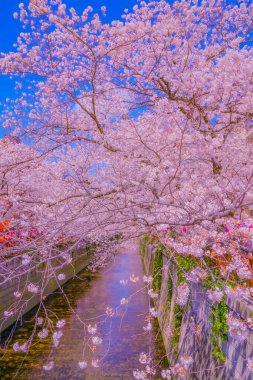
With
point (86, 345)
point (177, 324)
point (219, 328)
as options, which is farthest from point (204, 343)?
point (86, 345)

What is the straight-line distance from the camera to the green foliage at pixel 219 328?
A: 18.3 ft

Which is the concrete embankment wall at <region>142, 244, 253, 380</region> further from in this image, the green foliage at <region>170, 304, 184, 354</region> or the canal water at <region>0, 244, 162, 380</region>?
the canal water at <region>0, 244, 162, 380</region>

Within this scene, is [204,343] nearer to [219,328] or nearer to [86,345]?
[219,328]

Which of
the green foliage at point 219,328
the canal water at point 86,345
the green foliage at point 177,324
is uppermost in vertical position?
the green foliage at point 219,328

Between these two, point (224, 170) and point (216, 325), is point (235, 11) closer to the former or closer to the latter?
point (224, 170)

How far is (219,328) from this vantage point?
5.75 meters

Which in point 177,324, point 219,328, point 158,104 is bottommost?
point 177,324

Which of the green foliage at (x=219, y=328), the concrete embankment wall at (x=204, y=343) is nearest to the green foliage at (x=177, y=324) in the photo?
the concrete embankment wall at (x=204, y=343)

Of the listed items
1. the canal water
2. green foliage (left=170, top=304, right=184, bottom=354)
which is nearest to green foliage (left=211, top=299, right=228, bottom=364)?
the canal water

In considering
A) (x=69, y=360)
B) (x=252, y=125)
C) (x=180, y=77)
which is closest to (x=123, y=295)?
(x=69, y=360)

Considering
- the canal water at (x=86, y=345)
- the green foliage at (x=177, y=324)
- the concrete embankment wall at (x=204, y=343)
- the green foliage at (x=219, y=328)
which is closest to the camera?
the concrete embankment wall at (x=204, y=343)

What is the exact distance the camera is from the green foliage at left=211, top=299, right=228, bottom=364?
18.3ft

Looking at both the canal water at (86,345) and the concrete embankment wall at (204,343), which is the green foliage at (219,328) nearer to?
the concrete embankment wall at (204,343)

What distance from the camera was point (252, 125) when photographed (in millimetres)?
11516
